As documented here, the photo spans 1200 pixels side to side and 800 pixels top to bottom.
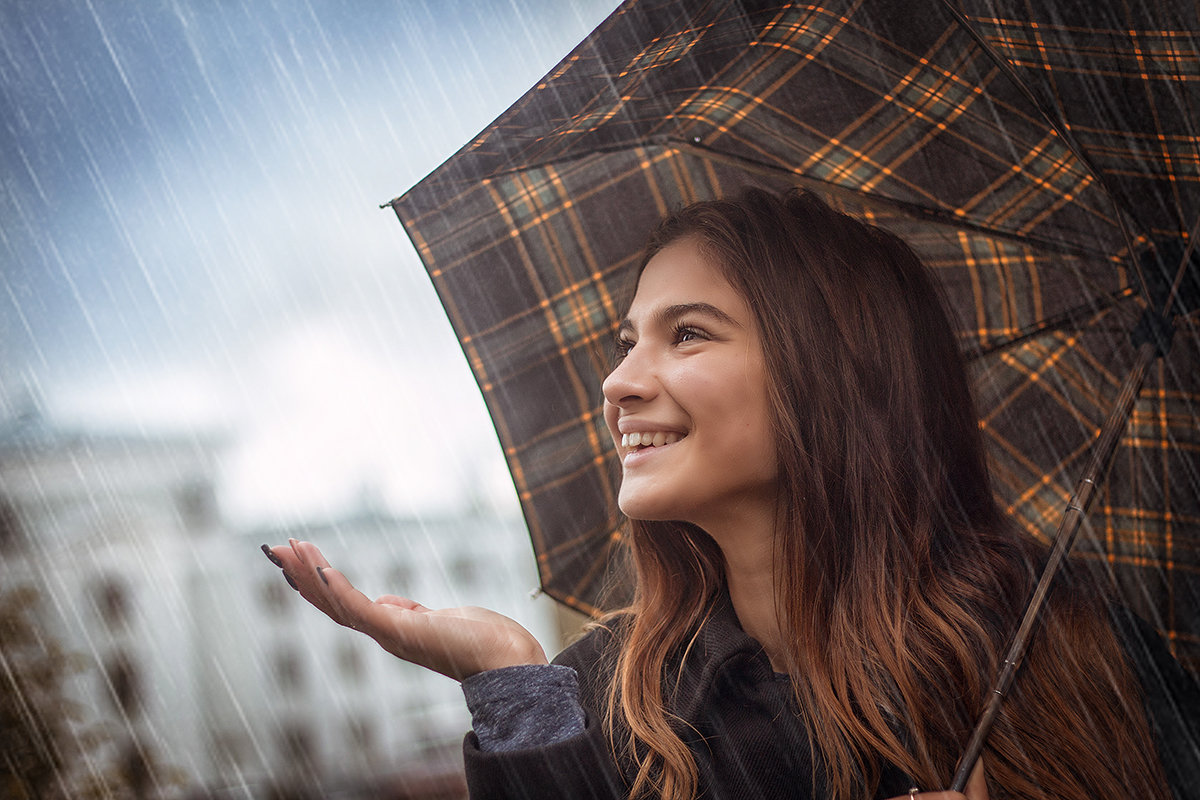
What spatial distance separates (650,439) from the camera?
1708 millimetres

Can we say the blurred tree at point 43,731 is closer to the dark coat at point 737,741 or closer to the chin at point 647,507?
the dark coat at point 737,741

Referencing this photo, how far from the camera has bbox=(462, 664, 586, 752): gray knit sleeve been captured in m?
1.53

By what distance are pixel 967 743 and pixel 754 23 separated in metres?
1.34

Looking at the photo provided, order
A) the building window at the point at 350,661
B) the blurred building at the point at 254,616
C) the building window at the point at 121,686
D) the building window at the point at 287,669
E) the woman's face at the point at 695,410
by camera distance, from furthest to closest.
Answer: the building window at the point at 350,661
the building window at the point at 287,669
the blurred building at the point at 254,616
the building window at the point at 121,686
the woman's face at the point at 695,410

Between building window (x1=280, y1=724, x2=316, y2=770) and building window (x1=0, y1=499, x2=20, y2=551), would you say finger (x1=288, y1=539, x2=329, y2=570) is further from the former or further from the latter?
building window (x1=280, y1=724, x2=316, y2=770)

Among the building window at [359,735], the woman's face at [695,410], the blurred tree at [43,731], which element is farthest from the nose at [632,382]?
the building window at [359,735]

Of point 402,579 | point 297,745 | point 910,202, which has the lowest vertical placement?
point 297,745

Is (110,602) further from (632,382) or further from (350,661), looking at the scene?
(632,382)

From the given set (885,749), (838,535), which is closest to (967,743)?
(885,749)

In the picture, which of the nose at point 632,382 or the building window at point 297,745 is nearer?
the nose at point 632,382

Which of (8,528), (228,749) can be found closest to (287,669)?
(228,749)

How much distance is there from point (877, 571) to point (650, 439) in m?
0.53

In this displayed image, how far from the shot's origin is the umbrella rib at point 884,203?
1785 mm

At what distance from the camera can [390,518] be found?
5119 cm
